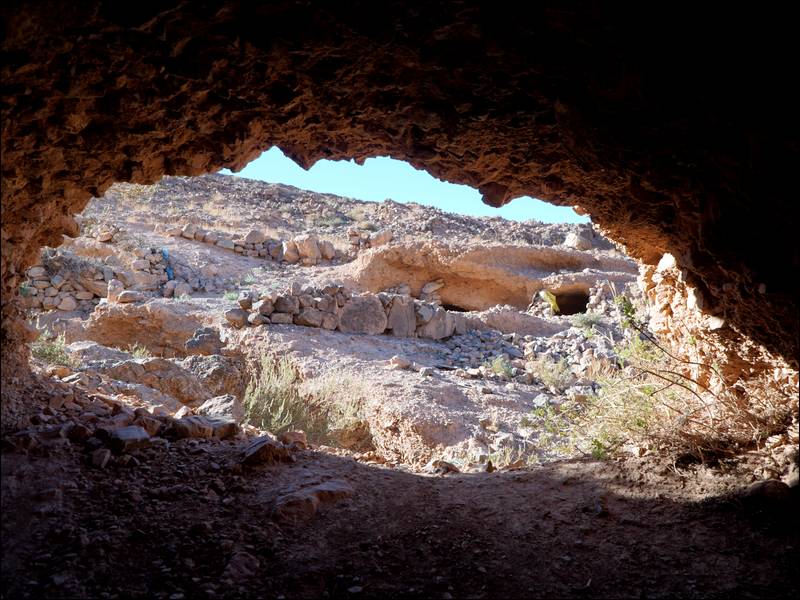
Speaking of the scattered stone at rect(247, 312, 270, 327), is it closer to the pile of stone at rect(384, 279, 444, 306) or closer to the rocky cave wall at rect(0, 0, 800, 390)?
the rocky cave wall at rect(0, 0, 800, 390)

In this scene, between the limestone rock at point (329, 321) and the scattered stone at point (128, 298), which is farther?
the scattered stone at point (128, 298)

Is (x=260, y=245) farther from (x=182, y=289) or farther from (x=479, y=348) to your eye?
(x=479, y=348)

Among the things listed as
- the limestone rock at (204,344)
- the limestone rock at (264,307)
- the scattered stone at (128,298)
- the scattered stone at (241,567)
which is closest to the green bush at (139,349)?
the limestone rock at (204,344)

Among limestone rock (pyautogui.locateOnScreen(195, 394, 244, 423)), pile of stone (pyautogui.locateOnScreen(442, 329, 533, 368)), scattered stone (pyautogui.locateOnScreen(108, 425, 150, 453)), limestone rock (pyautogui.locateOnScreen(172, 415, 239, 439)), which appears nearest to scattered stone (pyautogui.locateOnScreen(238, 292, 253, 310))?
pile of stone (pyautogui.locateOnScreen(442, 329, 533, 368))

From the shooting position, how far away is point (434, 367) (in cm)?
793

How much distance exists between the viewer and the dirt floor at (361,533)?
196 centimetres

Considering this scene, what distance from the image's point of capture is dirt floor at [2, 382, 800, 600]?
1.96 metres

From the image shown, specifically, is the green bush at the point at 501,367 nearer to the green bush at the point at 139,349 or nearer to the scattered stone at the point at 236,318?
the scattered stone at the point at 236,318

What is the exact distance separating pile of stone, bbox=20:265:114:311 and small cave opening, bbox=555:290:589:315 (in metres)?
10.3

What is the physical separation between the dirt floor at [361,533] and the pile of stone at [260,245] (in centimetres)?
1169

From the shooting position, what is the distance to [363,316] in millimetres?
9000

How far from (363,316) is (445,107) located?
21.8 ft

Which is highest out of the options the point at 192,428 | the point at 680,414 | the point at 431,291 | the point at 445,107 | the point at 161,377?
the point at 445,107

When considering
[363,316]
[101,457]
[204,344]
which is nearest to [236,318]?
[204,344]
